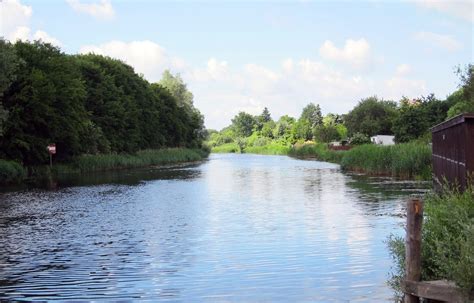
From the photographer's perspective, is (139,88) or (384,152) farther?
(139,88)

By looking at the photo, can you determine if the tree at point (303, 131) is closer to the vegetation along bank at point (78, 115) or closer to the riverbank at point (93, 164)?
the vegetation along bank at point (78, 115)

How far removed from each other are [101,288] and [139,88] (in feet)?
276

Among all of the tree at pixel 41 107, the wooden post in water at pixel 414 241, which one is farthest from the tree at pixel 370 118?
the wooden post in water at pixel 414 241

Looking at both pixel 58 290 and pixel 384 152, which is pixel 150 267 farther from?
pixel 384 152

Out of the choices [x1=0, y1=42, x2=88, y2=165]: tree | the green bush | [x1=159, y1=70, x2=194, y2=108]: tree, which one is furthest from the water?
[x1=159, y1=70, x2=194, y2=108]: tree

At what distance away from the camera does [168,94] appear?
11231 centimetres

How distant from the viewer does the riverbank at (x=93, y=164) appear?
4491cm

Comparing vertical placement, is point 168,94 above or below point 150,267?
above

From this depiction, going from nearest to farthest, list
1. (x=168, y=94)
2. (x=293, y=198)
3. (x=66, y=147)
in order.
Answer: (x=293, y=198)
(x=66, y=147)
(x=168, y=94)

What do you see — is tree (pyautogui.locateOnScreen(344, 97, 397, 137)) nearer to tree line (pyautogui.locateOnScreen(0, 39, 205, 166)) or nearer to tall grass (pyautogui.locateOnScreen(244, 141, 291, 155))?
tall grass (pyautogui.locateOnScreen(244, 141, 291, 155))

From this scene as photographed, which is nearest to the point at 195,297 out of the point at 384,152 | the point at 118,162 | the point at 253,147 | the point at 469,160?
the point at 469,160

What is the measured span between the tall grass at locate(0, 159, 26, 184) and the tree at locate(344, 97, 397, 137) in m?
66.1

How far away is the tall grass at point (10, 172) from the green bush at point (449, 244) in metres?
38.4

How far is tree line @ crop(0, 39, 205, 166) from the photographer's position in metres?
50.4
